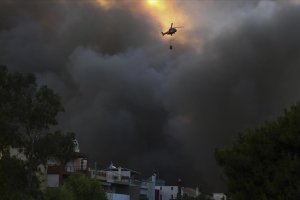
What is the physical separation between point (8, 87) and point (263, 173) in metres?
35.3

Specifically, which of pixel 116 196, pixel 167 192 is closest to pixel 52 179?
pixel 116 196

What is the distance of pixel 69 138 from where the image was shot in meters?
62.0

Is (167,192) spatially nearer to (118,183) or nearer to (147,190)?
(147,190)

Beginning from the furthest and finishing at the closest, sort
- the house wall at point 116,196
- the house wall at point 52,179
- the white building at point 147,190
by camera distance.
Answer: the white building at point 147,190, the house wall at point 116,196, the house wall at point 52,179

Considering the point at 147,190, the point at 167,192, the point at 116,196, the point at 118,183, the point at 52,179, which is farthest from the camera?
the point at 167,192

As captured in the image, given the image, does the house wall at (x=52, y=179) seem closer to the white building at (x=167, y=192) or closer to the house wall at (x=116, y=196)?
the house wall at (x=116, y=196)

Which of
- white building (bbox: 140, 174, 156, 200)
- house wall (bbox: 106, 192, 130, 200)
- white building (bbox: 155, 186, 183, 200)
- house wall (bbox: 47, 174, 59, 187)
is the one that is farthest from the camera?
white building (bbox: 155, 186, 183, 200)

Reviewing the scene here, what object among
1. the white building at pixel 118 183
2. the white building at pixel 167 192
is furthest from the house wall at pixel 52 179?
the white building at pixel 167 192

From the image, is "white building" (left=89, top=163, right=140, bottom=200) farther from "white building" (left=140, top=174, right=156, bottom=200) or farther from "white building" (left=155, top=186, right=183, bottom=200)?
"white building" (left=155, top=186, right=183, bottom=200)

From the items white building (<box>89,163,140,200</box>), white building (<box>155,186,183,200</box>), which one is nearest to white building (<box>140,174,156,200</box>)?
white building (<box>89,163,140,200</box>)

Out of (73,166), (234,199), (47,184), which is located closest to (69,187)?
(47,184)

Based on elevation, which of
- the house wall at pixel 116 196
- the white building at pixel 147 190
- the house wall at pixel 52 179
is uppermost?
the white building at pixel 147 190

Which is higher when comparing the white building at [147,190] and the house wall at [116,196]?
the white building at [147,190]

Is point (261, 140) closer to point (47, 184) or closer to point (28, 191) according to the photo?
point (28, 191)
